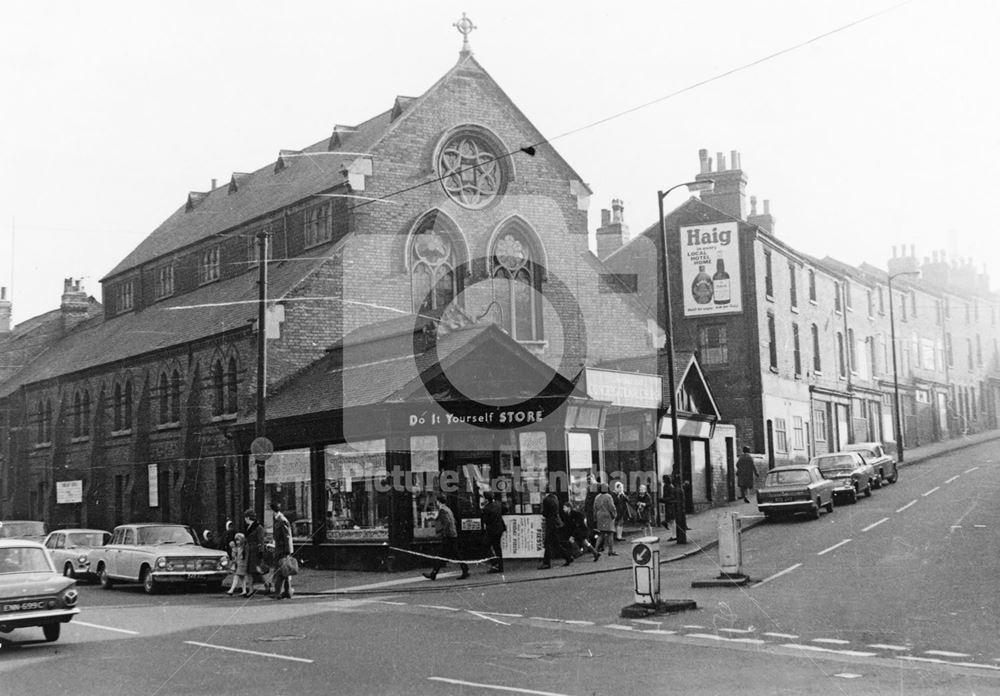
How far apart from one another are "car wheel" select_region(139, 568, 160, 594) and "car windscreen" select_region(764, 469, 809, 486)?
15.9 meters

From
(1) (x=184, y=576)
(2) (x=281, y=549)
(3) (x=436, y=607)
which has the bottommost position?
(3) (x=436, y=607)

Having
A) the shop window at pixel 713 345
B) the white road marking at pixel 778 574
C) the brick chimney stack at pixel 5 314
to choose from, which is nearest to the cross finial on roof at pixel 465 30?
the shop window at pixel 713 345

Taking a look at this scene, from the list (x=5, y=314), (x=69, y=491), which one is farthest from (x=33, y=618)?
(x=5, y=314)

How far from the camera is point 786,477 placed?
2984 cm

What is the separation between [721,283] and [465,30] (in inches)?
585

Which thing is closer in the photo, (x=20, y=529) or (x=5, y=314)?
(x=20, y=529)

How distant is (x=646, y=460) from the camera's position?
108ft

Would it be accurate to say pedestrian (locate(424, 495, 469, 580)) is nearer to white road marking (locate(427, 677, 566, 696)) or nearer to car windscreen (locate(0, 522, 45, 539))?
white road marking (locate(427, 677, 566, 696))

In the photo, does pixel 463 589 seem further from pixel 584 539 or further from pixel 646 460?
pixel 646 460

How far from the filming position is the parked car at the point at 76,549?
2709cm

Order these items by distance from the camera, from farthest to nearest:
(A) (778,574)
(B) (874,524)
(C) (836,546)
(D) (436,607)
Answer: (B) (874,524) → (C) (836,546) → (A) (778,574) → (D) (436,607)

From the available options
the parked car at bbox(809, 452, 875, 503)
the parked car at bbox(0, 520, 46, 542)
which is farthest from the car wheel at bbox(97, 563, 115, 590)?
the parked car at bbox(809, 452, 875, 503)

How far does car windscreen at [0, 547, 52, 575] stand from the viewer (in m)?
15.6

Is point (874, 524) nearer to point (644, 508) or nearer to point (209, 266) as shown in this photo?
point (644, 508)
